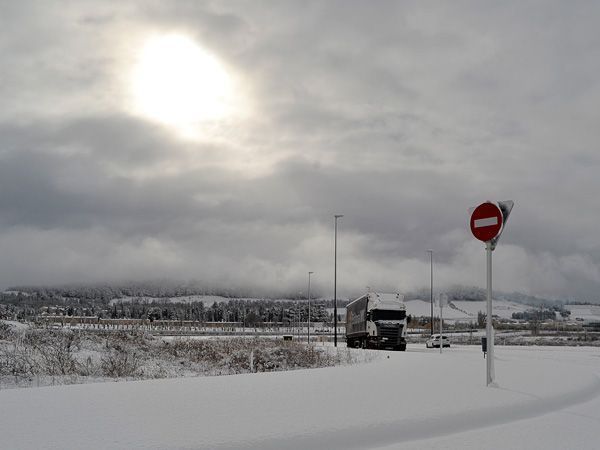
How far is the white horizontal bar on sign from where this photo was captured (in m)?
11.5

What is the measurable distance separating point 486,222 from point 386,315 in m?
33.7

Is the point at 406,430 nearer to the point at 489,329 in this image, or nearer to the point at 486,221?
the point at 489,329

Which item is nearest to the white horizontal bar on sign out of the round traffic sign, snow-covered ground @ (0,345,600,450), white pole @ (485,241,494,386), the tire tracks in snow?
the round traffic sign

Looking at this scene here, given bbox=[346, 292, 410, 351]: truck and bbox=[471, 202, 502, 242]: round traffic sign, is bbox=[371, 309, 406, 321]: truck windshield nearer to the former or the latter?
bbox=[346, 292, 410, 351]: truck

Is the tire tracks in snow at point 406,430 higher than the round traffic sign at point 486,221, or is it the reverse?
the round traffic sign at point 486,221

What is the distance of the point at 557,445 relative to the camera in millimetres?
7078

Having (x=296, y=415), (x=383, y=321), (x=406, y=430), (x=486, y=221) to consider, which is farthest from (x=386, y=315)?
(x=296, y=415)

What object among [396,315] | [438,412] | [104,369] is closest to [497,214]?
[438,412]

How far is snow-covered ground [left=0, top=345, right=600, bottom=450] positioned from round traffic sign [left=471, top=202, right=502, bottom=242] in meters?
2.80

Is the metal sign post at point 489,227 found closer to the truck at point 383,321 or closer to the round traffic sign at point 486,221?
the round traffic sign at point 486,221

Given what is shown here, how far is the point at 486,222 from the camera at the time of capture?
38.1ft

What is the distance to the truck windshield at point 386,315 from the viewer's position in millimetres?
44375

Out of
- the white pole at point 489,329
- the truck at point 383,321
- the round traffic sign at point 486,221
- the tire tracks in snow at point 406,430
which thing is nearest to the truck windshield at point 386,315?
the truck at point 383,321

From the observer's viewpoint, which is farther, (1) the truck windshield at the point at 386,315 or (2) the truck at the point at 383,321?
(1) the truck windshield at the point at 386,315
